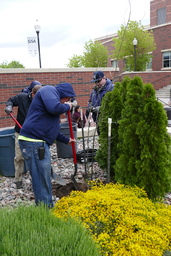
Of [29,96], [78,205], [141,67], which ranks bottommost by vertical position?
[78,205]

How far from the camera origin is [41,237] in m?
1.82

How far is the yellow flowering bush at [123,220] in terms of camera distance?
2.32 metres

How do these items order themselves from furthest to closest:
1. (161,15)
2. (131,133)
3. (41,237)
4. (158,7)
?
(158,7) → (161,15) → (131,133) → (41,237)

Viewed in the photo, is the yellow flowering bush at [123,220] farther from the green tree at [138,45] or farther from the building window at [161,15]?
the building window at [161,15]

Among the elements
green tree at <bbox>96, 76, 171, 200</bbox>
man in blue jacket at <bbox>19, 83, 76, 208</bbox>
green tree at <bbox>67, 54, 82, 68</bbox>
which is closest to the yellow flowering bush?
green tree at <bbox>96, 76, 171, 200</bbox>

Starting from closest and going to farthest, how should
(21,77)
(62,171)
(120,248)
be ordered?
(120,248) < (62,171) < (21,77)

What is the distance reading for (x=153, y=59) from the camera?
2808 centimetres

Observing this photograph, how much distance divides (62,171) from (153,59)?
26.1 meters

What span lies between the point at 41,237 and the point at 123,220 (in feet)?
3.44

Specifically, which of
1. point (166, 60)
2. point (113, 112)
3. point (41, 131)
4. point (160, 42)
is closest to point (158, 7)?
point (160, 42)

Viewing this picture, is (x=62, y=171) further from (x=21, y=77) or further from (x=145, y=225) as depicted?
(x=21, y=77)

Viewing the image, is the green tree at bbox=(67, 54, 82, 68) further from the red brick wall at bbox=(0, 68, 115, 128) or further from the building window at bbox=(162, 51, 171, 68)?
the red brick wall at bbox=(0, 68, 115, 128)

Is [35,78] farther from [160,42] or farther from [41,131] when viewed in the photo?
[160,42]

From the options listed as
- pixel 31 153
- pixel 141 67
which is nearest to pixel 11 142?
pixel 31 153
